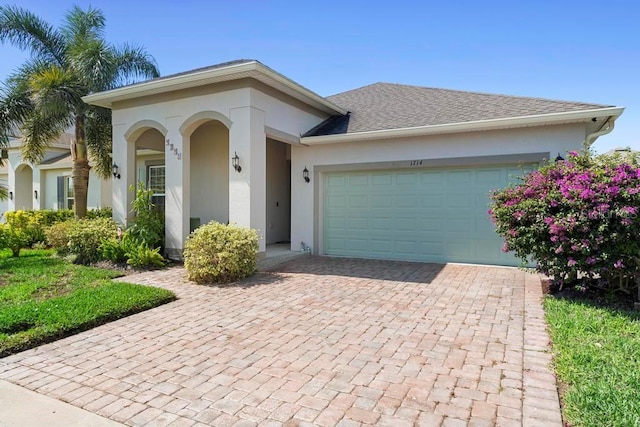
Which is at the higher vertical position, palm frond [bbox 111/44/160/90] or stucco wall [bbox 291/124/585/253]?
palm frond [bbox 111/44/160/90]

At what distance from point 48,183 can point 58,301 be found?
57.1 ft

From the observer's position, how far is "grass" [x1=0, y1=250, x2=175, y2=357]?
4980 mm

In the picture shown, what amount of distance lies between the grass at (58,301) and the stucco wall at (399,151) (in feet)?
17.5

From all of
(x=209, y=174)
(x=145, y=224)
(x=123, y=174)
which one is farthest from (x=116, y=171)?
(x=209, y=174)

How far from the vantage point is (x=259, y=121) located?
30.9 feet

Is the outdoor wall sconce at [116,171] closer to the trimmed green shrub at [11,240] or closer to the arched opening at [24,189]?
the trimmed green shrub at [11,240]

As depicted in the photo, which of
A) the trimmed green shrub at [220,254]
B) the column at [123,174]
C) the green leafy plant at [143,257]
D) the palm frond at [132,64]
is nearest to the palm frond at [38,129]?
the palm frond at [132,64]

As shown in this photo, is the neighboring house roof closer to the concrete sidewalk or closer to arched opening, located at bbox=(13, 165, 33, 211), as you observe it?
arched opening, located at bbox=(13, 165, 33, 211)

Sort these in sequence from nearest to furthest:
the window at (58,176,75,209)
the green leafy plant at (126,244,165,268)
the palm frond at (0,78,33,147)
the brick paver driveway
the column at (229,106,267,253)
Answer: the brick paver driveway
the column at (229,106,267,253)
the green leafy plant at (126,244,165,268)
the palm frond at (0,78,33,147)
the window at (58,176,75,209)

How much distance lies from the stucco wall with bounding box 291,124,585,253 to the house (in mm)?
28

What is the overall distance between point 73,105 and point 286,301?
10402mm

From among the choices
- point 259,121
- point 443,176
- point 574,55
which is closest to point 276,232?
point 259,121

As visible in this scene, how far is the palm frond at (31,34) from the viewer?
12.4 meters

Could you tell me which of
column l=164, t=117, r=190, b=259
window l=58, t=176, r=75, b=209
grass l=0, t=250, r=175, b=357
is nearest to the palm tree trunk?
grass l=0, t=250, r=175, b=357
